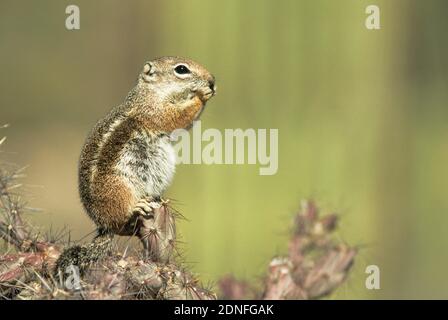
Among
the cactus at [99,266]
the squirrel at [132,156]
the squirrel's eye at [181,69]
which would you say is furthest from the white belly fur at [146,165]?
the squirrel's eye at [181,69]

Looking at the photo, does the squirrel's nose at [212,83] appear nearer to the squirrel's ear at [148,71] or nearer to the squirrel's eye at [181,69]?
the squirrel's eye at [181,69]

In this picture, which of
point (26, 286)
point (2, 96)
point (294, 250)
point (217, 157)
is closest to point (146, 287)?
point (26, 286)

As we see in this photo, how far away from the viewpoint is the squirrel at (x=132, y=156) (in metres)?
4.41

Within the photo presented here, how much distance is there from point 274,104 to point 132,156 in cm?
702

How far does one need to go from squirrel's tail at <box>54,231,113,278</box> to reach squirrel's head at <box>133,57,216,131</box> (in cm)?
128

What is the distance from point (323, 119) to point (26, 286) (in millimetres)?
8211

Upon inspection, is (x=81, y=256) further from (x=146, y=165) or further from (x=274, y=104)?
(x=274, y=104)

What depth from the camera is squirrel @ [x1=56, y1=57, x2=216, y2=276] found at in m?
4.41

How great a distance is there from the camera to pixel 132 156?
15.0 feet

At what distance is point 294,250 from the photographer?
16.8 feet

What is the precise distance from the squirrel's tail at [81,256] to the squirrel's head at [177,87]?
1.28m

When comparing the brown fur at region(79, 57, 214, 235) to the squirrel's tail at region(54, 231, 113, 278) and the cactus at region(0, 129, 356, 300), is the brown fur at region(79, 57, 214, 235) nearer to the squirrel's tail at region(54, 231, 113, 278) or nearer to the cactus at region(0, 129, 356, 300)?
the cactus at region(0, 129, 356, 300)

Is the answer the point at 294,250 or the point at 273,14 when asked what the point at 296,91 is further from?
the point at 294,250

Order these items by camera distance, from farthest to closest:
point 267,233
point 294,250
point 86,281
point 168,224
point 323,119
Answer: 1. point 323,119
2. point 267,233
3. point 294,250
4. point 168,224
5. point 86,281
